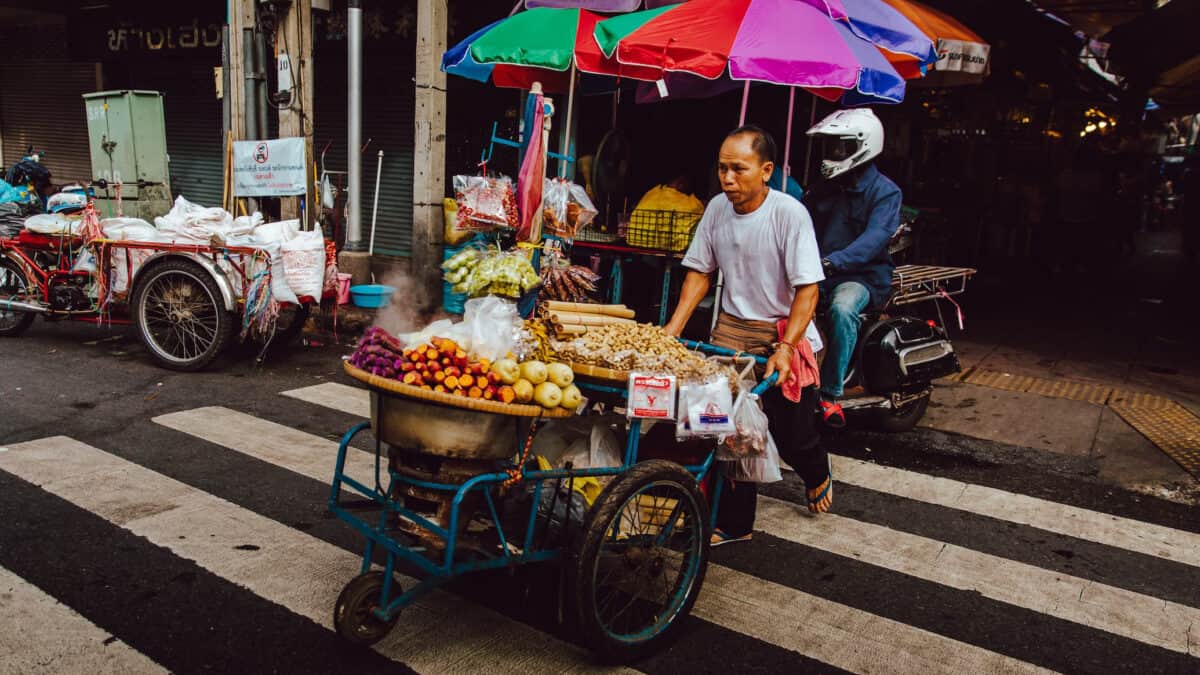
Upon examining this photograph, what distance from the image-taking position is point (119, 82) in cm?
1623

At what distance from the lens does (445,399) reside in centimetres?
273

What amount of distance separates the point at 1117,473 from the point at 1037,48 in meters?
11.4

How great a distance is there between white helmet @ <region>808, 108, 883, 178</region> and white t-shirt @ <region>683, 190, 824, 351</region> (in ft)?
6.35

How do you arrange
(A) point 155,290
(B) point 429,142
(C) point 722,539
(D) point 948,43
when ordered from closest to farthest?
(C) point 722,539 → (A) point 155,290 → (D) point 948,43 → (B) point 429,142

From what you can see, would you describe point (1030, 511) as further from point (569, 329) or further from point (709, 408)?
point (569, 329)

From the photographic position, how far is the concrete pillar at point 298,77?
362 inches

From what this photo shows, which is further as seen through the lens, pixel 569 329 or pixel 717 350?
pixel 717 350

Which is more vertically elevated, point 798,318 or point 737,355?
point 798,318

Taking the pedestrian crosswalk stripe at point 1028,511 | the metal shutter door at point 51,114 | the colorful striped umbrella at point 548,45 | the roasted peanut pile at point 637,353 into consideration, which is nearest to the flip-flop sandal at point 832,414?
the pedestrian crosswalk stripe at point 1028,511

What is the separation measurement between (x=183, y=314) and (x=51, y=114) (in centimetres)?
1398

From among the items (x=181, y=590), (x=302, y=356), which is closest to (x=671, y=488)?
(x=181, y=590)

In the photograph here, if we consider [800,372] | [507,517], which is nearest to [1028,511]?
[800,372]

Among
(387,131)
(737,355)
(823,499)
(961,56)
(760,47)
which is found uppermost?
(961,56)

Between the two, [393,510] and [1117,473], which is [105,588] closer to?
[393,510]
